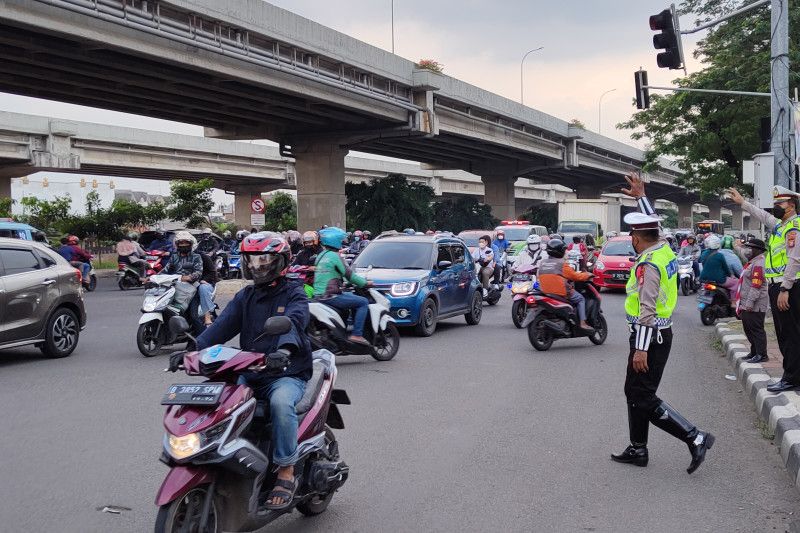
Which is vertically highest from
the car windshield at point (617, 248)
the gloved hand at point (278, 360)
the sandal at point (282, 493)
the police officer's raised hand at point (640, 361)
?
the car windshield at point (617, 248)

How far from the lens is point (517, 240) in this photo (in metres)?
31.4

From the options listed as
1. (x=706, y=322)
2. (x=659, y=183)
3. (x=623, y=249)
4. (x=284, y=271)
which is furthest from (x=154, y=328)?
(x=659, y=183)

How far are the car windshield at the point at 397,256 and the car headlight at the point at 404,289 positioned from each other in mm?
698

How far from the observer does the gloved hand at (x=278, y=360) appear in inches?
183

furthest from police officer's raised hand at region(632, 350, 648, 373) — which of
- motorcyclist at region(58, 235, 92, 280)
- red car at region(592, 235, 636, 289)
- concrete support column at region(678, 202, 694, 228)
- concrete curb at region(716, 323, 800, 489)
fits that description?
concrete support column at region(678, 202, 694, 228)

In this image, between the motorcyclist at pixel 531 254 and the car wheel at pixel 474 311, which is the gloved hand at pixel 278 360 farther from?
the motorcyclist at pixel 531 254

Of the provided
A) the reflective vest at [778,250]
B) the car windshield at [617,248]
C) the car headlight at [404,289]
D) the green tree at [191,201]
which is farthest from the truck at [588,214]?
the reflective vest at [778,250]

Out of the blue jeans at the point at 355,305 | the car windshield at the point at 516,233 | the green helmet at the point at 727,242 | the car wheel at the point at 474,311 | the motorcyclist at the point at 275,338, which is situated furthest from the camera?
the car windshield at the point at 516,233

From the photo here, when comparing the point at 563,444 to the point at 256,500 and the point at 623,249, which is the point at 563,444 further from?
the point at 623,249

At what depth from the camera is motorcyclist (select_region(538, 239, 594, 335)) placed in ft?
43.7

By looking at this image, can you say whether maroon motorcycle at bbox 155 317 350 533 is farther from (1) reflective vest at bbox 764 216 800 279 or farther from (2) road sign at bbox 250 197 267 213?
(2) road sign at bbox 250 197 267 213

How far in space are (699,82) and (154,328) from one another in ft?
98.9

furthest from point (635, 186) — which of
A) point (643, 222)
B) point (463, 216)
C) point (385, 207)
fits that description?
point (463, 216)

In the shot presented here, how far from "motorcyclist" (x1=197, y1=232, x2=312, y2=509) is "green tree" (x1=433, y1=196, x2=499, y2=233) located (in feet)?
190
